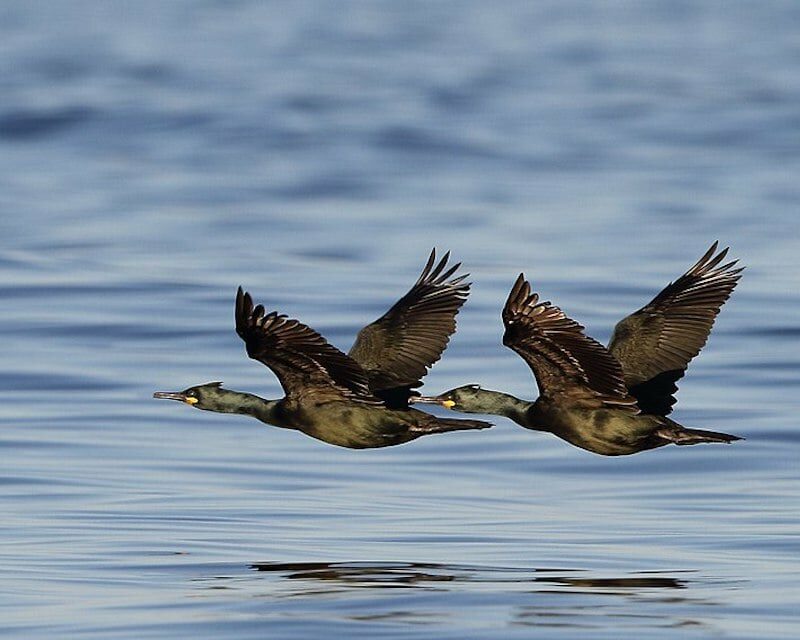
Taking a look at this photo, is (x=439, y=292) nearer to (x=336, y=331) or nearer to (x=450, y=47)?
(x=336, y=331)

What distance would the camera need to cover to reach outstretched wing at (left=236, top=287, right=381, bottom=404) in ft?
58.7

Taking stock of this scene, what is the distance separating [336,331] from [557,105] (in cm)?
5596

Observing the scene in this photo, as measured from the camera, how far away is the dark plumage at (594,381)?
17.9 metres

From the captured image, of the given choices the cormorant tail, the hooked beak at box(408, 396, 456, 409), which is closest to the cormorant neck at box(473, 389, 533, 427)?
the hooked beak at box(408, 396, 456, 409)

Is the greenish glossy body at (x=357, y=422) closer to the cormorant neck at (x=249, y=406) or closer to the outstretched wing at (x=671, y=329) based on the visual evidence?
the cormorant neck at (x=249, y=406)

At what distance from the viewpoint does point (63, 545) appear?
23.7 meters

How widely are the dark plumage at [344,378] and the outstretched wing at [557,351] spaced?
741mm

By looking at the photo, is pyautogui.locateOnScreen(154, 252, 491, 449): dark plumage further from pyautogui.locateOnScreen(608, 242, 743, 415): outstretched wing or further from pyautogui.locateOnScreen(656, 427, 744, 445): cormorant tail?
pyautogui.locateOnScreen(656, 427, 744, 445): cormorant tail

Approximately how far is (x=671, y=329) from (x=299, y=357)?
3489 millimetres

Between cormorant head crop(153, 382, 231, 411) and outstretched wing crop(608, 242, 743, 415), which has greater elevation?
outstretched wing crop(608, 242, 743, 415)

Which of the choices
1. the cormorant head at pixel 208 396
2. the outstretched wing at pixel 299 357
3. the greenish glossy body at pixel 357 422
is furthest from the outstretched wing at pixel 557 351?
the cormorant head at pixel 208 396

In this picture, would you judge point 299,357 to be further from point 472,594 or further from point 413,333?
point 472,594

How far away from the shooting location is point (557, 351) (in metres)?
18.2

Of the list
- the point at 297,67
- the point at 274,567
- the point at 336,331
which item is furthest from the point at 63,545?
the point at 297,67
